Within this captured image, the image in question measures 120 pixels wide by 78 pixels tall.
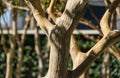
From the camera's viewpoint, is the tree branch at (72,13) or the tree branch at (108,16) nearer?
the tree branch at (72,13)

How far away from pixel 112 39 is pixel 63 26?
685 millimetres

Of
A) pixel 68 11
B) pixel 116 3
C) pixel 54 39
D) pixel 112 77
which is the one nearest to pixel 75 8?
pixel 68 11

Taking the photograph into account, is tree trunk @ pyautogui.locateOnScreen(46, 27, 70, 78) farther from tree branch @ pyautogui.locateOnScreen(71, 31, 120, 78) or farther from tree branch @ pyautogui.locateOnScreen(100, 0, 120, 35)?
tree branch @ pyautogui.locateOnScreen(100, 0, 120, 35)

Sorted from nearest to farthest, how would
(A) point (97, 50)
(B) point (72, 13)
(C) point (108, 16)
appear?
Result: (B) point (72, 13)
(A) point (97, 50)
(C) point (108, 16)

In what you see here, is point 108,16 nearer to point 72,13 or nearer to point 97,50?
point 97,50

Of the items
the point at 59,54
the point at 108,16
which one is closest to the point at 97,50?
the point at 59,54

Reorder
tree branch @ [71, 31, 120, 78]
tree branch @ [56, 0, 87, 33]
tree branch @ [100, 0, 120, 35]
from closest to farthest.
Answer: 1. tree branch @ [56, 0, 87, 33]
2. tree branch @ [71, 31, 120, 78]
3. tree branch @ [100, 0, 120, 35]

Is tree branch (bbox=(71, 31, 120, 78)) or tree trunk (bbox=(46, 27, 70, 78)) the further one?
tree branch (bbox=(71, 31, 120, 78))

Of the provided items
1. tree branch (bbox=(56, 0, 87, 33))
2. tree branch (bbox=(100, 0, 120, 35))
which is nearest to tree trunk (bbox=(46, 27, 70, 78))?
tree branch (bbox=(56, 0, 87, 33))

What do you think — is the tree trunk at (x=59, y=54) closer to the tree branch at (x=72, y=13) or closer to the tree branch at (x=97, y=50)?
the tree branch at (x=72, y=13)

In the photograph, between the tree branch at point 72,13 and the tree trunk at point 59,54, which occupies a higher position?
the tree branch at point 72,13

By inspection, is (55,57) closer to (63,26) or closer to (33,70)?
(63,26)

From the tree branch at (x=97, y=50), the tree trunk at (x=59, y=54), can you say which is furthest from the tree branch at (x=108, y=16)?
the tree trunk at (x=59, y=54)

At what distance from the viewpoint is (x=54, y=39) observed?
488 cm
